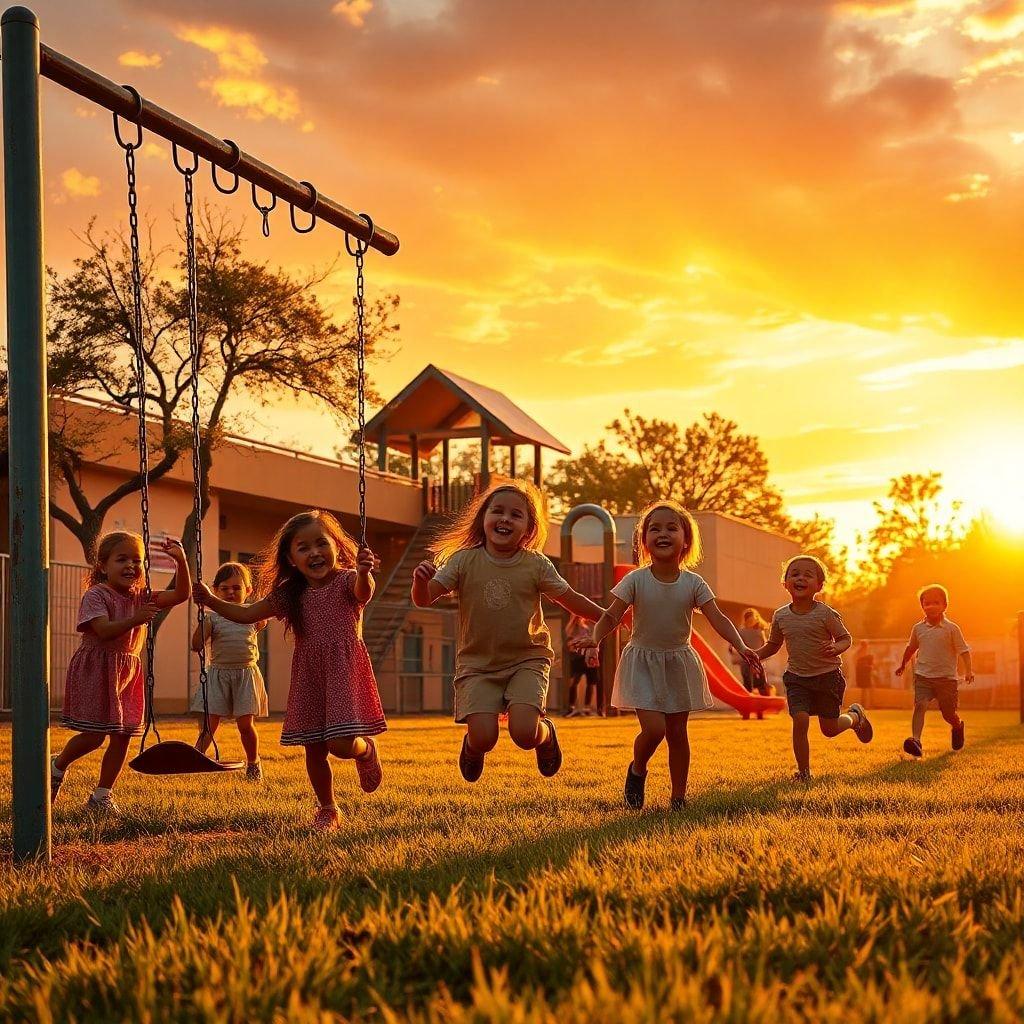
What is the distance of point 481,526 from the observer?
833cm

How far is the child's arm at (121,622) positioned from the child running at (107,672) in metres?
Answer: 0.01

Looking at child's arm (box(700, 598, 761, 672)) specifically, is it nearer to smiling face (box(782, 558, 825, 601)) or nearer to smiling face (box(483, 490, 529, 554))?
smiling face (box(483, 490, 529, 554))

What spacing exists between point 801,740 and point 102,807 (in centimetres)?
510

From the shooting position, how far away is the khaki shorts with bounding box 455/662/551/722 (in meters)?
7.95

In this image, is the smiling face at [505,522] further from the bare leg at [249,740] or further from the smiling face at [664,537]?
the bare leg at [249,740]

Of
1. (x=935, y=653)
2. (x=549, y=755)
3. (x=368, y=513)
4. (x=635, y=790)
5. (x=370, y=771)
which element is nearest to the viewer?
(x=370, y=771)

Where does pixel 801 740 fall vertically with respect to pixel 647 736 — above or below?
below

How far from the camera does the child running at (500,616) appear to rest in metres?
7.98

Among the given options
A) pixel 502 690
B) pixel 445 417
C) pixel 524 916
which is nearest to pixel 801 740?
pixel 502 690

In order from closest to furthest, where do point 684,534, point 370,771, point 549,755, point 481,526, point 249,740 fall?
point 370,771 → point 481,526 → point 549,755 → point 684,534 → point 249,740

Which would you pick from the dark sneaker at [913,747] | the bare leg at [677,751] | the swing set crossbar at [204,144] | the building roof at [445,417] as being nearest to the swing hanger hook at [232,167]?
the swing set crossbar at [204,144]

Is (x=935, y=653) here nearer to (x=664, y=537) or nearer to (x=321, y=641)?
(x=664, y=537)

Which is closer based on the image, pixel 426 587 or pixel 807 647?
pixel 426 587

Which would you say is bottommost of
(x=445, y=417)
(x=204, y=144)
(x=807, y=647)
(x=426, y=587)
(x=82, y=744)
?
(x=82, y=744)
